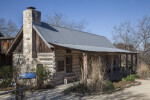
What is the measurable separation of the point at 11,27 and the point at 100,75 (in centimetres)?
3287

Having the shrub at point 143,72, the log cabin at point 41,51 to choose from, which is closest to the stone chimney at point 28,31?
the log cabin at point 41,51

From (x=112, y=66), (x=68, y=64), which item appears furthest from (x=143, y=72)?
(x=68, y=64)

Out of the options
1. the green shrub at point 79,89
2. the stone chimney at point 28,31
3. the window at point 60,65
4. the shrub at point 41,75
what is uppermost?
the stone chimney at point 28,31

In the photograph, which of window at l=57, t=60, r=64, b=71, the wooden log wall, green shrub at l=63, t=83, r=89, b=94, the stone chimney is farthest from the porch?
the stone chimney

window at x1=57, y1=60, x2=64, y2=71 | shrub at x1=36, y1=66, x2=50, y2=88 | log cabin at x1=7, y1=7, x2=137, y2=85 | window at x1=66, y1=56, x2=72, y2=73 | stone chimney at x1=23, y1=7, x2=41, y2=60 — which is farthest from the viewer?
window at x1=66, y1=56, x2=72, y2=73

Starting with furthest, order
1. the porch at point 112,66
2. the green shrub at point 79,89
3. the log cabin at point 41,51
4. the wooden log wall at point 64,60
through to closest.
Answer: the wooden log wall at point 64,60
the log cabin at point 41,51
the porch at point 112,66
the green shrub at point 79,89

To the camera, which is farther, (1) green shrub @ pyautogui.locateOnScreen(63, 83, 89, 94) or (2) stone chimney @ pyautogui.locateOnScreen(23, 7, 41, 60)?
(2) stone chimney @ pyautogui.locateOnScreen(23, 7, 41, 60)

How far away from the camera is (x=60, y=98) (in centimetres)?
812

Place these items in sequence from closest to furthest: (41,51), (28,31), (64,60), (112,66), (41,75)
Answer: (41,75)
(41,51)
(28,31)
(64,60)
(112,66)

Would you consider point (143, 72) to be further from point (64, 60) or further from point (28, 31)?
point (28, 31)

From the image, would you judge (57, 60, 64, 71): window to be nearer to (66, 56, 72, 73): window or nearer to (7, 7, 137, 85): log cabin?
(7, 7, 137, 85): log cabin

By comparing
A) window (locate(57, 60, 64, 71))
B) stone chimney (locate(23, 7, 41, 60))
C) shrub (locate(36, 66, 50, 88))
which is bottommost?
shrub (locate(36, 66, 50, 88))

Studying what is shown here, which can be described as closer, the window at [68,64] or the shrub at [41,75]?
the shrub at [41,75]

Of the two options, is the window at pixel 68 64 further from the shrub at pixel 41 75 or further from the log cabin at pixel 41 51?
the shrub at pixel 41 75
